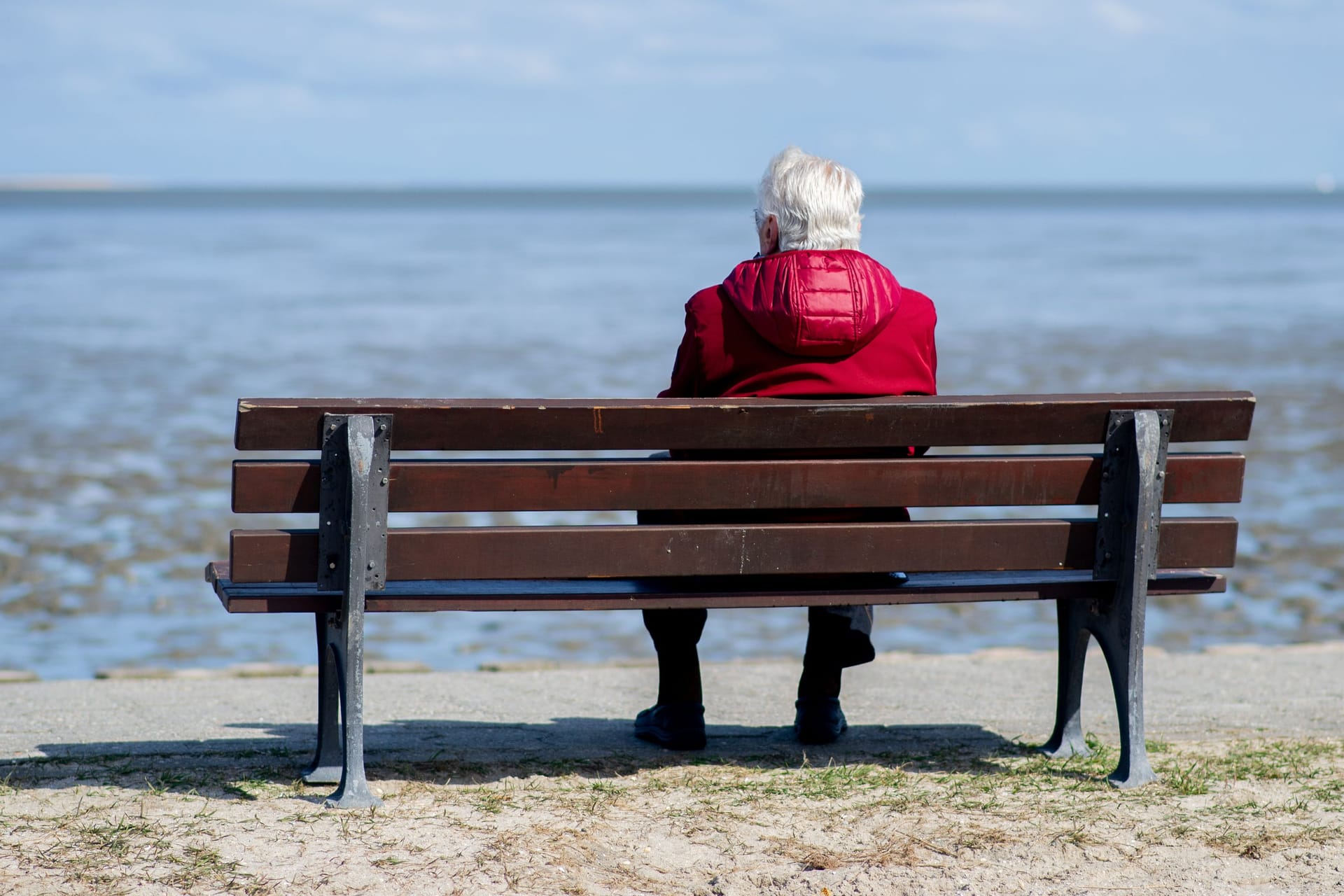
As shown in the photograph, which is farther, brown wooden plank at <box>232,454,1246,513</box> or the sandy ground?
brown wooden plank at <box>232,454,1246,513</box>

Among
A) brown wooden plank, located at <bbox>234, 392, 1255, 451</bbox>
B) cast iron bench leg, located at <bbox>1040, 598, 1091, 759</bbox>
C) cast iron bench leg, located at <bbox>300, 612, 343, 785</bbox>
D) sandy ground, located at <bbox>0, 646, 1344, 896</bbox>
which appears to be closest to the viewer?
sandy ground, located at <bbox>0, 646, 1344, 896</bbox>

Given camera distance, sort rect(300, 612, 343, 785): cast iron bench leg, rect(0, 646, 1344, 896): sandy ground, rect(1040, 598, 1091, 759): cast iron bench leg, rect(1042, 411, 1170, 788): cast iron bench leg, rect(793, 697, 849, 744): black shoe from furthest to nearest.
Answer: rect(793, 697, 849, 744): black shoe → rect(1040, 598, 1091, 759): cast iron bench leg → rect(300, 612, 343, 785): cast iron bench leg → rect(1042, 411, 1170, 788): cast iron bench leg → rect(0, 646, 1344, 896): sandy ground

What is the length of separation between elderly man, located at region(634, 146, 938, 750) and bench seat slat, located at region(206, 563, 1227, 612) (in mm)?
188

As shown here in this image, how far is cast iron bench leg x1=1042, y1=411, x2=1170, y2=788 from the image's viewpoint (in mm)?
3914

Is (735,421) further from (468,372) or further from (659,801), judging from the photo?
(468,372)

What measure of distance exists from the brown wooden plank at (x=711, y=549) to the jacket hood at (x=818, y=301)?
47cm

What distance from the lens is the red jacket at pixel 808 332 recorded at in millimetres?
3953

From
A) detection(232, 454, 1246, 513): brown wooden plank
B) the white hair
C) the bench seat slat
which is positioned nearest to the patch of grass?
the bench seat slat

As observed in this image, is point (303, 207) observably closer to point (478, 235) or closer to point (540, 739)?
point (478, 235)

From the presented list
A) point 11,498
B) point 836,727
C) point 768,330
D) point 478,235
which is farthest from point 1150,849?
point 478,235

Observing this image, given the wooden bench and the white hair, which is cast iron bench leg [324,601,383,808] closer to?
the wooden bench

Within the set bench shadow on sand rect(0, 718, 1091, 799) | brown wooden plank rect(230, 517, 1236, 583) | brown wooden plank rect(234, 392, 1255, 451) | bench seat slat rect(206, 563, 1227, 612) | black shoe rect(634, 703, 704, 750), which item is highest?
brown wooden plank rect(234, 392, 1255, 451)

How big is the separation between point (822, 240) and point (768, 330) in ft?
1.03

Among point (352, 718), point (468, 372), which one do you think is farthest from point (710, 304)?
point (468, 372)
